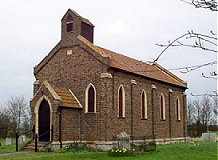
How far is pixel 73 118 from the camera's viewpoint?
97.7 feet

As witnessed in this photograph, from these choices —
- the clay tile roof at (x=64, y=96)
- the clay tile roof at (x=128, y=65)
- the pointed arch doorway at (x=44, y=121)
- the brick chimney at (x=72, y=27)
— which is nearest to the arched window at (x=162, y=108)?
the clay tile roof at (x=128, y=65)

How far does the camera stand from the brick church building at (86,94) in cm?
2920

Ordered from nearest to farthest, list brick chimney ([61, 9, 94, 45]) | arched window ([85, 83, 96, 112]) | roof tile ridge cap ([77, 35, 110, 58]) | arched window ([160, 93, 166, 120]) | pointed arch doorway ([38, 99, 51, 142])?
pointed arch doorway ([38, 99, 51, 142]), arched window ([85, 83, 96, 112]), roof tile ridge cap ([77, 35, 110, 58]), brick chimney ([61, 9, 94, 45]), arched window ([160, 93, 166, 120])

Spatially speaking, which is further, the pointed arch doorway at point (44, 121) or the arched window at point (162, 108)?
the arched window at point (162, 108)

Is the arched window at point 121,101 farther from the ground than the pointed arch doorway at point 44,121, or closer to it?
farther from the ground

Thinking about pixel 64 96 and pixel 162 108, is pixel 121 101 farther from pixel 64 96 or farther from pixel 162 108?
pixel 162 108

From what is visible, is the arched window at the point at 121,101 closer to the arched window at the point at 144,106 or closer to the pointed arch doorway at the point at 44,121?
the arched window at the point at 144,106

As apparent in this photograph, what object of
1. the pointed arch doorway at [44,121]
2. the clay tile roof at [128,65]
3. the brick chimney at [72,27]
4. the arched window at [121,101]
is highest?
the brick chimney at [72,27]

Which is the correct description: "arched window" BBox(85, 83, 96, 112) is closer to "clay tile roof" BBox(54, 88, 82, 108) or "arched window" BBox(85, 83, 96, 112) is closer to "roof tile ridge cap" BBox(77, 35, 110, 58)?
"clay tile roof" BBox(54, 88, 82, 108)

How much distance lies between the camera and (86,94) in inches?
1207

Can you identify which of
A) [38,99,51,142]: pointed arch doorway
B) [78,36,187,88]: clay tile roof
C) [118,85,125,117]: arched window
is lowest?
[38,99,51,142]: pointed arch doorway

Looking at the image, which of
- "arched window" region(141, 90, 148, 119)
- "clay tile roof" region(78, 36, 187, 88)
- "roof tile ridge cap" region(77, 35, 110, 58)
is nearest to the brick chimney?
"roof tile ridge cap" region(77, 35, 110, 58)

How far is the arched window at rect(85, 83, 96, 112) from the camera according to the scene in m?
30.5

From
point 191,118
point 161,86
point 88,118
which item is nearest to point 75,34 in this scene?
point 88,118
